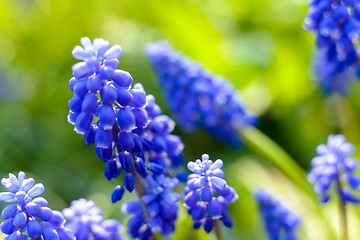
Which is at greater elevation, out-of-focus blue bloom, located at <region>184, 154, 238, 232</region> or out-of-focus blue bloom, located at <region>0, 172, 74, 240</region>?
out-of-focus blue bloom, located at <region>184, 154, 238, 232</region>

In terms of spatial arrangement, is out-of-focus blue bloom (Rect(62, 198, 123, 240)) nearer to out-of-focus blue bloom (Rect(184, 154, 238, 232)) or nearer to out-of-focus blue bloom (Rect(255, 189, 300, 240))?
out-of-focus blue bloom (Rect(184, 154, 238, 232))

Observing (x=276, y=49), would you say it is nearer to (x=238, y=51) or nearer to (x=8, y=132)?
(x=238, y=51)

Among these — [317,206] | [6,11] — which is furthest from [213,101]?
[6,11]

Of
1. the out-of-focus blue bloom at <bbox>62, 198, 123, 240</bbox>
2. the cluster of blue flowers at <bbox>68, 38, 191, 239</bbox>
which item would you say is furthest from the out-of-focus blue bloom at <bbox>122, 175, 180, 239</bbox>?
the out-of-focus blue bloom at <bbox>62, 198, 123, 240</bbox>

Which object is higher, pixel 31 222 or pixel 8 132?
pixel 8 132

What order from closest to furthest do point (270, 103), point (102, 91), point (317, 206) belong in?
point (102, 91) < point (317, 206) < point (270, 103)

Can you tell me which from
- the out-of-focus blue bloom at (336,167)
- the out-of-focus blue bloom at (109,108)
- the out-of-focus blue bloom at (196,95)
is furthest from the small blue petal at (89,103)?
the out-of-focus blue bloom at (196,95)
